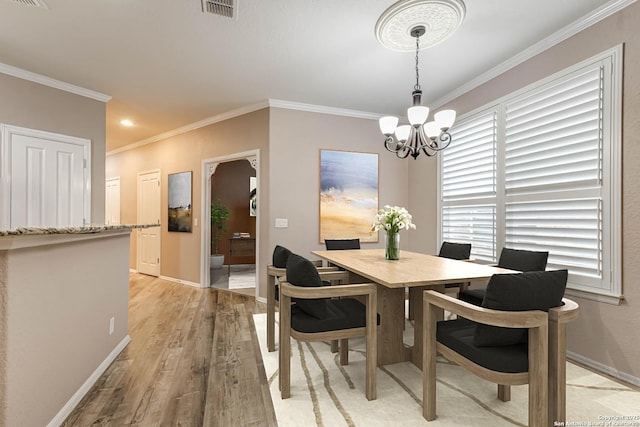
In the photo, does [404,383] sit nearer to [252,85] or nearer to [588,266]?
[588,266]

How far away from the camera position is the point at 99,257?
2.21 metres

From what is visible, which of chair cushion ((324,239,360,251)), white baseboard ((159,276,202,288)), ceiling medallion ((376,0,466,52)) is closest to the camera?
ceiling medallion ((376,0,466,52))

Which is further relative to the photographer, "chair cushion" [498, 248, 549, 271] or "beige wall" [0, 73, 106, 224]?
"beige wall" [0, 73, 106, 224]

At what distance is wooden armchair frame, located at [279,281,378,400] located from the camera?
187 centimetres

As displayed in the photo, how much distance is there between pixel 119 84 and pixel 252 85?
5.27ft

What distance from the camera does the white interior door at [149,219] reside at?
5.83 meters

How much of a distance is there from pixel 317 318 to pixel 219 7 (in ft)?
7.98

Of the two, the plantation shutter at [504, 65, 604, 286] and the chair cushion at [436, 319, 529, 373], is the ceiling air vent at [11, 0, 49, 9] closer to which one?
the chair cushion at [436, 319, 529, 373]

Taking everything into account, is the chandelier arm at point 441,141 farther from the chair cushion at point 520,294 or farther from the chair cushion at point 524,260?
the chair cushion at point 520,294

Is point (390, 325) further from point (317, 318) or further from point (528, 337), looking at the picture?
point (528, 337)

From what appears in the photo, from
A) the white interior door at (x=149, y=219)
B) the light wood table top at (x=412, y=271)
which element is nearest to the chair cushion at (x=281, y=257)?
the light wood table top at (x=412, y=271)

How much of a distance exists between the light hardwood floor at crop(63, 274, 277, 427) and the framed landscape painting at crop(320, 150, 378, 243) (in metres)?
1.72

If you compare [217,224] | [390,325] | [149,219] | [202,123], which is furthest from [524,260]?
[149,219]

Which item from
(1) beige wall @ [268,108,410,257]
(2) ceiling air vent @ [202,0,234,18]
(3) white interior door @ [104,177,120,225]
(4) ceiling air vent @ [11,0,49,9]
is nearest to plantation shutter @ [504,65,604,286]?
(1) beige wall @ [268,108,410,257]
